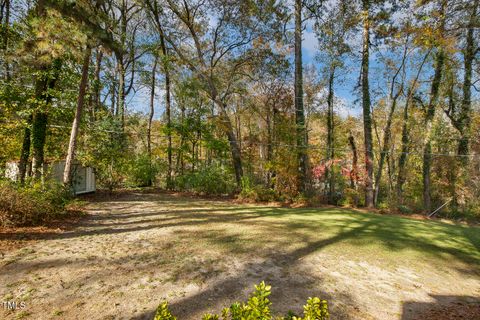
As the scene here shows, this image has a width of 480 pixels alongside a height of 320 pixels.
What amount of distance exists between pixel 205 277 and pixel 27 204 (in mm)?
3642

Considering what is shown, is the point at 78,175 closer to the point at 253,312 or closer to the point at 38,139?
the point at 38,139

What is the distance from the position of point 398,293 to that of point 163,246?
126 inches

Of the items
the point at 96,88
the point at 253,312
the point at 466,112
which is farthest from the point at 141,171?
the point at 466,112

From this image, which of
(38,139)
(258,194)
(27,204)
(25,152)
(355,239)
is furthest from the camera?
(258,194)

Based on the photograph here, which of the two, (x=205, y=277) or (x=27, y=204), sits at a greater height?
(x=27, y=204)

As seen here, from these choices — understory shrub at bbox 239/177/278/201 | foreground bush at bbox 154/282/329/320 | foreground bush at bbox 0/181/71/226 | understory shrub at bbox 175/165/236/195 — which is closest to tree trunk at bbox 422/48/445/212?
understory shrub at bbox 239/177/278/201

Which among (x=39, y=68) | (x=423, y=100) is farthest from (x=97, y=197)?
(x=423, y=100)

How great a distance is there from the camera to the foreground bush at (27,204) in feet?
13.0

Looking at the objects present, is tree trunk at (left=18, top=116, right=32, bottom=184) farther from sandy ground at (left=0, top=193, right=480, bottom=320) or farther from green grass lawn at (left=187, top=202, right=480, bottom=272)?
green grass lawn at (left=187, top=202, right=480, bottom=272)

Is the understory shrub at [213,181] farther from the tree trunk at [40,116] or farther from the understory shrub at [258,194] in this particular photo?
the tree trunk at [40,116]

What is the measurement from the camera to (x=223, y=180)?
34.7 ft

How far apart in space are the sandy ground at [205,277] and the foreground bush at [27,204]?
73cm

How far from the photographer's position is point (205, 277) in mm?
2838

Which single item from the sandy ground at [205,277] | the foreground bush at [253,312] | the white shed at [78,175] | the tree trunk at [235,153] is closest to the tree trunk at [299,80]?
the tree trunk at [235,153]
